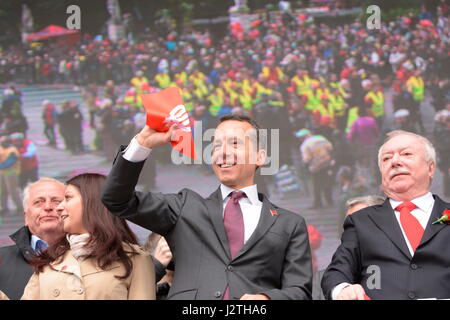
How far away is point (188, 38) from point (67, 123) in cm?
102

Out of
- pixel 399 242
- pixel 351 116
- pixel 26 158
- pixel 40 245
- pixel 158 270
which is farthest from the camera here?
pixel 26 158

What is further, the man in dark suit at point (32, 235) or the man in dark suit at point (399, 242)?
the man in dark suit at point (32, 235)

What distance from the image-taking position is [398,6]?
6176mm

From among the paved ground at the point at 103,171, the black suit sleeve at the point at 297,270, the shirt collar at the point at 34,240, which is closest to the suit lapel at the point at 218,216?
the black suit sleeve at the point at 297,270

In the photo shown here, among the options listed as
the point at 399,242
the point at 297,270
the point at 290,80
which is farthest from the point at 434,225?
the point at 290,80

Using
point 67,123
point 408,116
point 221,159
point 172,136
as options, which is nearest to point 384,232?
point 221,159

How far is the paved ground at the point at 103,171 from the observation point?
5965 millimetres

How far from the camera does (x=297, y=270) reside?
10.5ft

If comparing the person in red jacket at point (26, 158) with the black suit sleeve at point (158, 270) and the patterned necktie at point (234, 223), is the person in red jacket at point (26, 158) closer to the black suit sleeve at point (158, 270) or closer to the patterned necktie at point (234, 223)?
the black suit sleeve at point (158, 270)

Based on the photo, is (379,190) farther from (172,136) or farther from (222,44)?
(172,136)

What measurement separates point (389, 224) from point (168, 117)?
0.93 meters

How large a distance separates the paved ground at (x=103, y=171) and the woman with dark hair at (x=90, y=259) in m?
2.36

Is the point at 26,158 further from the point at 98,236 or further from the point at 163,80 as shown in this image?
the point at 98,236

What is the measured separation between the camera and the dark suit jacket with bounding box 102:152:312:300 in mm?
3107
